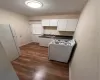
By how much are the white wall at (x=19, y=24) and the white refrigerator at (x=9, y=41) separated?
1.01 meters

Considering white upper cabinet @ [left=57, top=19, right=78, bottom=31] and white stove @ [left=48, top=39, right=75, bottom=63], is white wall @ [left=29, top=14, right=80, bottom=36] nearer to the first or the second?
white upper cabinet @ [left=57, top=19, right=78, bottom=31]

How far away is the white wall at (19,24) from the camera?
368 centimetres

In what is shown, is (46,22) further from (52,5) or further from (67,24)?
(52,5)

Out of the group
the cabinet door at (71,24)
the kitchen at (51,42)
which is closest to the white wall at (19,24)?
the kitchen at (51,42)

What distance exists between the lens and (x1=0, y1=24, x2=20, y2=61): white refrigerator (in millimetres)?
2736

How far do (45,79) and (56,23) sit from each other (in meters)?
3.49

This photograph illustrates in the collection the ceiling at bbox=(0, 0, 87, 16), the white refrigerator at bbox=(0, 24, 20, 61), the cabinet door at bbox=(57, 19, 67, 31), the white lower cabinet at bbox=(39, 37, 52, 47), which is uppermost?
the ceiling at bbox=(0, 0, 87, 16)

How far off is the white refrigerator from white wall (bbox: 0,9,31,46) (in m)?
1.01

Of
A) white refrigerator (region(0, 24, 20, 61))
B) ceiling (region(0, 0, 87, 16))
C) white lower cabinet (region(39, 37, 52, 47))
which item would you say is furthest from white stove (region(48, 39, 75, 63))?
white lower cabinet (region(39, 37, 52, 47))

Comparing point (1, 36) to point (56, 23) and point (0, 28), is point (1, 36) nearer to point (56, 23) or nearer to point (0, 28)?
point (0, 28)

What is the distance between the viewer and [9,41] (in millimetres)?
2963

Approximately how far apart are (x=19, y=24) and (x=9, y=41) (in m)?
2.15

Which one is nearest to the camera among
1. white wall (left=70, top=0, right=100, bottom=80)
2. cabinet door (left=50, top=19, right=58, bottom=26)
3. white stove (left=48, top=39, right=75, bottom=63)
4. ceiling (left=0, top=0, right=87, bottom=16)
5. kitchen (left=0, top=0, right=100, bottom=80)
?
white wall (left=70, top=0, right=100, bottom=80)

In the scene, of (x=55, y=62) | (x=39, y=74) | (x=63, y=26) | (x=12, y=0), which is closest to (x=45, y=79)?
(x=39, y=74)
